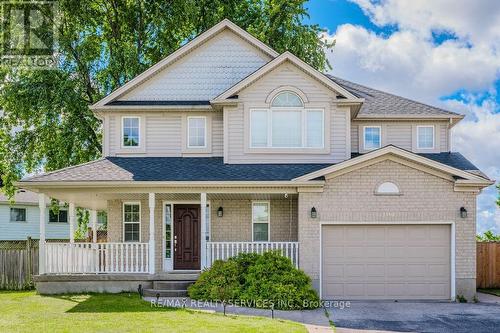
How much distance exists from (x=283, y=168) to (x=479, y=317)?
283 inches

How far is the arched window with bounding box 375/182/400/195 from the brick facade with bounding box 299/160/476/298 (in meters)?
0.12

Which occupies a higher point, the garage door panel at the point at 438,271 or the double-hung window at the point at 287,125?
the double-hung window at the point at 287,125

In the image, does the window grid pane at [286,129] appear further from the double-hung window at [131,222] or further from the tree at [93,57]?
the tree at [93,57]

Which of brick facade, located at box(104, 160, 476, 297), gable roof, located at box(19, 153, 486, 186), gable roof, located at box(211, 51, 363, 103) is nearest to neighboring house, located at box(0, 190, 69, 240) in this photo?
gable roof, located at box(19, 153, 486, 186)

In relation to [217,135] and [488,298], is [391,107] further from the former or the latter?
[488,298]

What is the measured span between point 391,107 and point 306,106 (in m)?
3.76

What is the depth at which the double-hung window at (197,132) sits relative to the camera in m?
18.8

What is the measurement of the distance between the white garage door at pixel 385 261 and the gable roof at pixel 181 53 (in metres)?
7.34

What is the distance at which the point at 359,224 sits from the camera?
1590 cm

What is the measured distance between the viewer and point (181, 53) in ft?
63.1

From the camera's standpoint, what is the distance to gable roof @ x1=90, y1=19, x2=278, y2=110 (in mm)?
18844

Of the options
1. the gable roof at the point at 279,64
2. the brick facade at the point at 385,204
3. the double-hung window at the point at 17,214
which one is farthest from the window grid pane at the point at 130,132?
the double-hung window at the point at 17,214

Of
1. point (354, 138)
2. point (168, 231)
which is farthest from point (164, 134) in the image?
point (354, 138)

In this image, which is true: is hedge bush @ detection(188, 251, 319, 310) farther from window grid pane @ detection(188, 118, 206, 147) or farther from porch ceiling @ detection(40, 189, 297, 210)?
window grid pane @ detection(188, 118, 206, 147)
